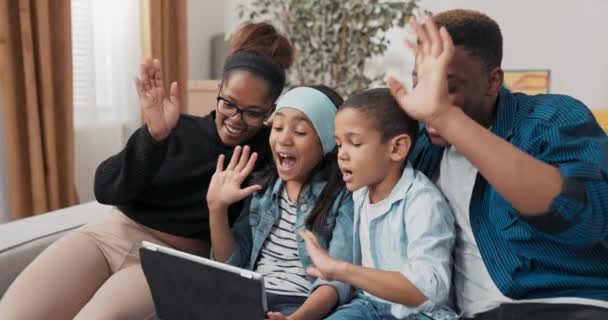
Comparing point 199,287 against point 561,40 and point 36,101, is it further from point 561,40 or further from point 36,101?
point 561,40

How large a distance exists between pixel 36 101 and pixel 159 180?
52.6 inches

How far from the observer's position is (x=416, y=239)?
104 centimetres

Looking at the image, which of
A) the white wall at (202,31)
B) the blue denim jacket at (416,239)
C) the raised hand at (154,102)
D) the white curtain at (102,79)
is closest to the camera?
the blue denim jacket at (416,239)

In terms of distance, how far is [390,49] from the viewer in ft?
12.2

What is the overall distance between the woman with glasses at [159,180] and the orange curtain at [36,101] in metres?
1.23

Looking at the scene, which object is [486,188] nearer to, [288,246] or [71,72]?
[288,246]

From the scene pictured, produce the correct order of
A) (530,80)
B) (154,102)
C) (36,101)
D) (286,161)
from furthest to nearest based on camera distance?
(530,80) < (36,101) < (154,102) < (286,161)

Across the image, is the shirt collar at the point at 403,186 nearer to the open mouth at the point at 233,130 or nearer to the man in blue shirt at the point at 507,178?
the man in blue shirt at the point at 507,178

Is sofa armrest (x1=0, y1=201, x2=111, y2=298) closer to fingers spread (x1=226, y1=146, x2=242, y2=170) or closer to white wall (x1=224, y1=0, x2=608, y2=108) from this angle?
fingers spread (x1=226, y1=146, x2=242, y2=170)

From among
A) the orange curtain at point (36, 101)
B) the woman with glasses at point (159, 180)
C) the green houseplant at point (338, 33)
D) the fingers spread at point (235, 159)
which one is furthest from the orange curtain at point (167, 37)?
the fingers spread at point (235, 159)

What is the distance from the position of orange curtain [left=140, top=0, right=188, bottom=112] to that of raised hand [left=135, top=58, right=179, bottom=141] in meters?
1.80

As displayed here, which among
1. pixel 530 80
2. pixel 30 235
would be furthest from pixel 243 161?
pixel 530 80

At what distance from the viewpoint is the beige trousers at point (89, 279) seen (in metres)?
1.19

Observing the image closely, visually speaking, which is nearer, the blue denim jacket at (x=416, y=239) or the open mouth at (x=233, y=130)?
the blue denim jacket at (x=416, y=239)
